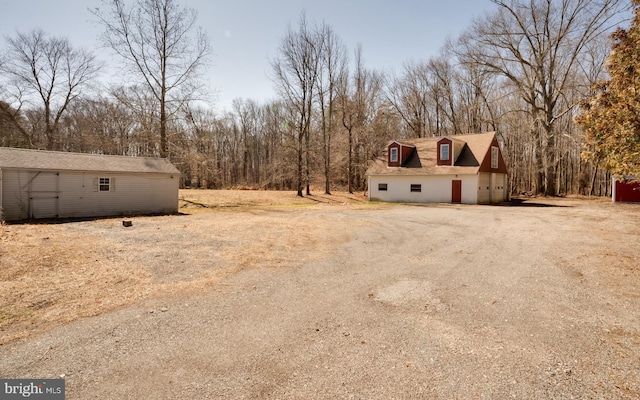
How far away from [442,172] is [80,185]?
23.6 meters

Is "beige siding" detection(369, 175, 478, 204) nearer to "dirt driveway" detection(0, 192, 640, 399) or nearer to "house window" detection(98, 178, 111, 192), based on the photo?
"dirt driveway" detection(0, 192, 640, 399)

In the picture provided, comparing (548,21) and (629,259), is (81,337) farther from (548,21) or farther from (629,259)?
(548,21)

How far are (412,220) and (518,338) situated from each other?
10.9 m

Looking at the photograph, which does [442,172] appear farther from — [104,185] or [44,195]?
[44,195]

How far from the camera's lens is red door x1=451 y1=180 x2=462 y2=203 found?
2456 centimetres

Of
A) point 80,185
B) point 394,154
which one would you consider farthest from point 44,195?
point 394,154

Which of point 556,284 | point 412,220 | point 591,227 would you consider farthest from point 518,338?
point 591,227

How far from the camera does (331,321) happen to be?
14.6 ft

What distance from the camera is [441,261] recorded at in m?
7.61

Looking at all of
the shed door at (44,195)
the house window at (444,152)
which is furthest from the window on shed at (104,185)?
the house window at (444,152)

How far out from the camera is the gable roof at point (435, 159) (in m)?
24.9

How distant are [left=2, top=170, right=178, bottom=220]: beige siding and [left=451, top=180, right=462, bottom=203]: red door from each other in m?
20.0

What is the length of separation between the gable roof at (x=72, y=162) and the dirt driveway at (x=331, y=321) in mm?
7681

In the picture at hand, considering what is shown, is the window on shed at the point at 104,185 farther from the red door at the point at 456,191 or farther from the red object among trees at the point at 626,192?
the red object among trees at the point at 626,192
